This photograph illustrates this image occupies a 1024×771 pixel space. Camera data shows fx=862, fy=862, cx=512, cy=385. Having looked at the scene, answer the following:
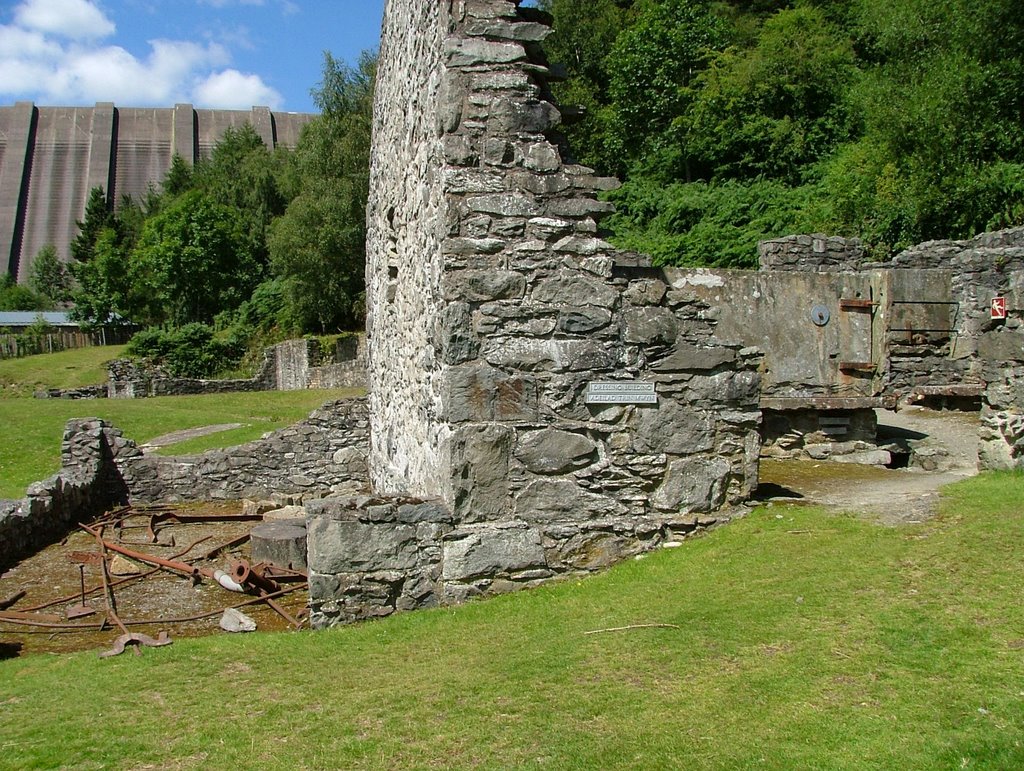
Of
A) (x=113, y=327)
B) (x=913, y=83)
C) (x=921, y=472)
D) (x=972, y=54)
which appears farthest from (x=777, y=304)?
(x=113, y=327)

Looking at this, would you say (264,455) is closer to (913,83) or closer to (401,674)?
(401,674)

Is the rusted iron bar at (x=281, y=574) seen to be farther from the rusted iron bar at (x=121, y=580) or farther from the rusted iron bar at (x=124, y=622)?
the rusted iron bar at (x=121, y=580)

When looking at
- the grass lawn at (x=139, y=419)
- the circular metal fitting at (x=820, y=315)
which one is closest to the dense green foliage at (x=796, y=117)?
the circular metal fitting at (x=820, y=315)

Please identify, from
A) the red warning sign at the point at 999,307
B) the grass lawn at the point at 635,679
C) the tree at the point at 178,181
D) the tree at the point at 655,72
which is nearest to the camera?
the grass lawn at the point at 635,679

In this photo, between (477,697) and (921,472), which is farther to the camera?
(921,472)

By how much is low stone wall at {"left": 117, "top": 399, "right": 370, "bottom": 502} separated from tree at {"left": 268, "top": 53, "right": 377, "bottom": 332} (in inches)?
952

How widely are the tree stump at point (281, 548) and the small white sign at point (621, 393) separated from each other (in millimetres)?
4062

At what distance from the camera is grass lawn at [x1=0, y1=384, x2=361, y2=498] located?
16641mm

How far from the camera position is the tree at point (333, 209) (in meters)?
37.7

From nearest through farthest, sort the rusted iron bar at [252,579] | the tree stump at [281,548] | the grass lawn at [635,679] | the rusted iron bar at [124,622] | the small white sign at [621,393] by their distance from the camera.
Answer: the grass lawn at [635,679] → the small white sign at [621,393] → the rusted iron bar at [124,622] → the rusted iron bar at [252,579] → the tree stump at [281,548]

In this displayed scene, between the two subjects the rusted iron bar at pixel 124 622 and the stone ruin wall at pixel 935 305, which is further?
the stone ruin wall at pixel 935 305

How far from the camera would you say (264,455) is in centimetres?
1393

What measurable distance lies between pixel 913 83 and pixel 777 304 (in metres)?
15.8

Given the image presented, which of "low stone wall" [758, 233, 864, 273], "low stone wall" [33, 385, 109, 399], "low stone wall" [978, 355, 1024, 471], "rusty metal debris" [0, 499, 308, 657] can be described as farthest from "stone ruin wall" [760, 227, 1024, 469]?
"low stone wall" [33, 385, 109, 399]
